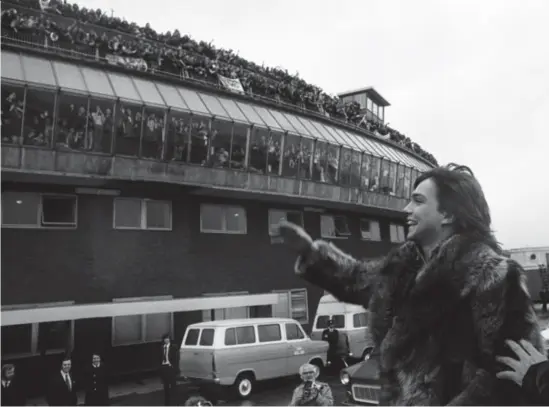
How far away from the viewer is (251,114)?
21062 millimetres

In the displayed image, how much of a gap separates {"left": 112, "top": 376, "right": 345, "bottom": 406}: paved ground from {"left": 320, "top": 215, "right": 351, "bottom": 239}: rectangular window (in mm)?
9181

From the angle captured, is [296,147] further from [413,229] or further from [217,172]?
[413,229]

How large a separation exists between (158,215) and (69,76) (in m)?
5.39

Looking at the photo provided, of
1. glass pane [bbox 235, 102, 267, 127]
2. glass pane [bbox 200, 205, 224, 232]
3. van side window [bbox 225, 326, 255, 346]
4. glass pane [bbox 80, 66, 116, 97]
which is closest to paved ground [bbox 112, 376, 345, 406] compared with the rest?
van side window [bbox 225, 326, 255, 346]

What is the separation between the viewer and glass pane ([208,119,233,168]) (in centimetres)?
1880

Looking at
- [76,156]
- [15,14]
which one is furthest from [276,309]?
[15,14]

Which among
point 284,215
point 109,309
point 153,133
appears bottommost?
point 109,309

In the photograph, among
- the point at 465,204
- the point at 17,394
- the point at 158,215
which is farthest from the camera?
the point at 158,215

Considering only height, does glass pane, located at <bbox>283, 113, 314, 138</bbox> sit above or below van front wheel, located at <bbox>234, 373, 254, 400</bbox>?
above

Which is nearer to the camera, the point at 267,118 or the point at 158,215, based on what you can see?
the point at 158,215

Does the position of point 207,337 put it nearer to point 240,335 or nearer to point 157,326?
point 240,335

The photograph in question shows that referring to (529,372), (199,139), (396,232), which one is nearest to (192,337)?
(199,139)

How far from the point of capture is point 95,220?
16.7 metres

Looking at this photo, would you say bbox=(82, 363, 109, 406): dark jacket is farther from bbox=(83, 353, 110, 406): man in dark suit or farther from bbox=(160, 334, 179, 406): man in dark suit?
bbox=(160, 334, 179, 406): man in dark suit
